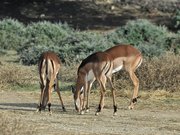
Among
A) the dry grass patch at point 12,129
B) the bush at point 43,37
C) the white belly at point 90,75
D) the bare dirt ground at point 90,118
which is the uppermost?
the bush at point 43,37

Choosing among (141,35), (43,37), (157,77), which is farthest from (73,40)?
(157,77)

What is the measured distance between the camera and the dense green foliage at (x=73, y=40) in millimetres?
28578

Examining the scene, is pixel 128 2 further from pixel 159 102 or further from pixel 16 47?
pixel 159 102

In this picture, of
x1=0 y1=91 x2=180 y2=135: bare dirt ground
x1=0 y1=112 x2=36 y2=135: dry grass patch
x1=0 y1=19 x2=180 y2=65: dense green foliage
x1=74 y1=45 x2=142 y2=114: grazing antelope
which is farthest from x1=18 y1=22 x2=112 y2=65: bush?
x1=0 y1=112 x2=36 y2=135: dry grass patch

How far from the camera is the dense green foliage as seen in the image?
1125 inches

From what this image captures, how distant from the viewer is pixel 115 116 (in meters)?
16.4

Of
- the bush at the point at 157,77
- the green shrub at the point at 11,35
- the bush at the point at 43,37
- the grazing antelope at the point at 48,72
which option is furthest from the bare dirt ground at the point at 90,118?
the green shrub at the point at 11,35

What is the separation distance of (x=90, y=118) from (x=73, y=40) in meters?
15.9

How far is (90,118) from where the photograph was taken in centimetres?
1600

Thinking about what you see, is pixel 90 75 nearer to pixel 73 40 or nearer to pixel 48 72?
pixel 48 72

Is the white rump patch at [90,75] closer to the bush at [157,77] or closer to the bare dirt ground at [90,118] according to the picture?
the bare dirt ground at [90,118]

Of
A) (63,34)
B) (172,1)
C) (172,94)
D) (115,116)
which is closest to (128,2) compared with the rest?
(172,1)

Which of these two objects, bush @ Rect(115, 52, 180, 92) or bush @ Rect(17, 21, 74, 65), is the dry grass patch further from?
bush @ Rect(17, 21, 74, 65)

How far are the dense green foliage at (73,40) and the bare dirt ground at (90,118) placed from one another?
6210 millimetres
